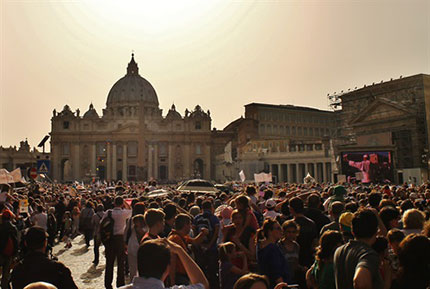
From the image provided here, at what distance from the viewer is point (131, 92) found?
107m

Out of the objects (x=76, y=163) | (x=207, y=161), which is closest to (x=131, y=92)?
(x=76, y=163)

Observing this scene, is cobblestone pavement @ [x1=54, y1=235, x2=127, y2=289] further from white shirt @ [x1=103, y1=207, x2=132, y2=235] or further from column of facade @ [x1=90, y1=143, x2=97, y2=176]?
column of facade @ [x1=90, y1=143, x2=97, y2=176]

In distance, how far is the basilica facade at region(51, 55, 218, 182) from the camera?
90375 millimetres

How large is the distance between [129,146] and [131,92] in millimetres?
20020

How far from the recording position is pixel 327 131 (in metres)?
99.1

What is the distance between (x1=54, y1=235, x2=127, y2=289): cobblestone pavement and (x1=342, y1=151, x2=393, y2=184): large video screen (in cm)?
2574

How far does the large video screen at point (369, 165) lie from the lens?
36.7 metres

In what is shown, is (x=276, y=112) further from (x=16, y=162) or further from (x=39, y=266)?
(x=39, y=266)

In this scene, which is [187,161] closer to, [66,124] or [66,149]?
[66,149]

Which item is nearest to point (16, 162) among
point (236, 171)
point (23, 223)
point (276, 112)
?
point (236, 171)

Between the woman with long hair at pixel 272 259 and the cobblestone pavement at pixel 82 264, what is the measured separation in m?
5.41

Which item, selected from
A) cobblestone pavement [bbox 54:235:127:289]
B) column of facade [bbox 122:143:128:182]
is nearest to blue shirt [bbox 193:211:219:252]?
cobblestone pavement [bbox 54:235:127:289]

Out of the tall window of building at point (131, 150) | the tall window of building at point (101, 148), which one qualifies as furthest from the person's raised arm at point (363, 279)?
the tall window of building at point (101, 148)

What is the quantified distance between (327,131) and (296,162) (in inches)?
1544
